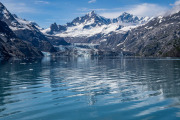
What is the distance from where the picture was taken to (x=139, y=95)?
34.8m

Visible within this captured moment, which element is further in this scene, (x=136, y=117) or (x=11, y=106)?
(x=11, y=106)

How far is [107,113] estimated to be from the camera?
2516 cm

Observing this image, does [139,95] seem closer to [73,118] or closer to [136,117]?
[136,117]

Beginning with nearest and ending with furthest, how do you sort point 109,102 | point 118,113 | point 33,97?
point 118,113, point 109,102, point 33,97

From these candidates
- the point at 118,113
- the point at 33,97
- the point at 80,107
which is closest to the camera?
the point at 118,113

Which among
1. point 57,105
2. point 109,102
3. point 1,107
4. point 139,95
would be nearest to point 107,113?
point 109,102

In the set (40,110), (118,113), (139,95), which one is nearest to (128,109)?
(118,113)

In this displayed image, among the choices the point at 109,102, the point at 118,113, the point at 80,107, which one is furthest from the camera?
the point at 109,102

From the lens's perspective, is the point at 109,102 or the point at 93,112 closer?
the point at 93,112

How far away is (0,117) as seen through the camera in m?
23.6

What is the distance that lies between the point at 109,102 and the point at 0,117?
14656 millimetres

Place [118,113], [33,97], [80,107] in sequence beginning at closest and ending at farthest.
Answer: [118,113], [80,107], [33,97]

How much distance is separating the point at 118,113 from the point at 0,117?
45.1 ft

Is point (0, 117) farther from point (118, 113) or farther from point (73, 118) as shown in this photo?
point (118, 113)
